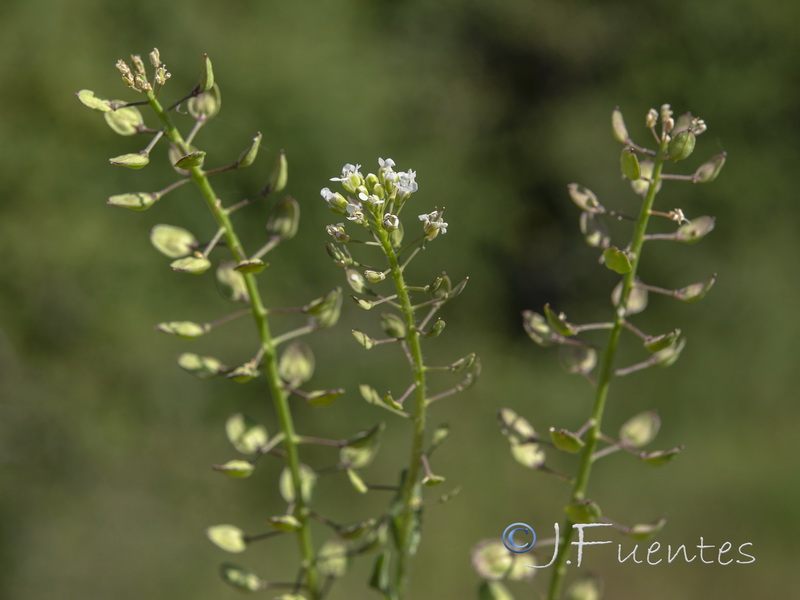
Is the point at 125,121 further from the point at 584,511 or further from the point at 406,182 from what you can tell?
the point at 584,511

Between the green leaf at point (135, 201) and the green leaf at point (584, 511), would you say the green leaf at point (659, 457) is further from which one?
the green leaf at point (135, 201)

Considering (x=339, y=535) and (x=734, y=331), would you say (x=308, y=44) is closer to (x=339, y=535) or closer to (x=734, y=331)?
(x=734, y=331)

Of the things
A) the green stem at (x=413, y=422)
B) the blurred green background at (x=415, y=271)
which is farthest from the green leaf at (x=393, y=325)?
the blurred green background at (x=415, y=271)

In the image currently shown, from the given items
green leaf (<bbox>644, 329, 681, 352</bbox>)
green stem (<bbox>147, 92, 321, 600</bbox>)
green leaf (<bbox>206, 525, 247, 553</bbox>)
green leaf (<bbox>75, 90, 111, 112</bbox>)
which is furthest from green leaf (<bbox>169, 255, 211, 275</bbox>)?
green leaf (<bbox>644, 329, 681, 352</bbox>)

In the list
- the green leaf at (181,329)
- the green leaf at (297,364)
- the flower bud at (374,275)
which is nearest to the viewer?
the flower bud at (374,275)

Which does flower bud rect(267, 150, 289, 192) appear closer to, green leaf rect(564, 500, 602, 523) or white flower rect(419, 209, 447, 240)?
white flower rect(419, 209, 447, 240)
